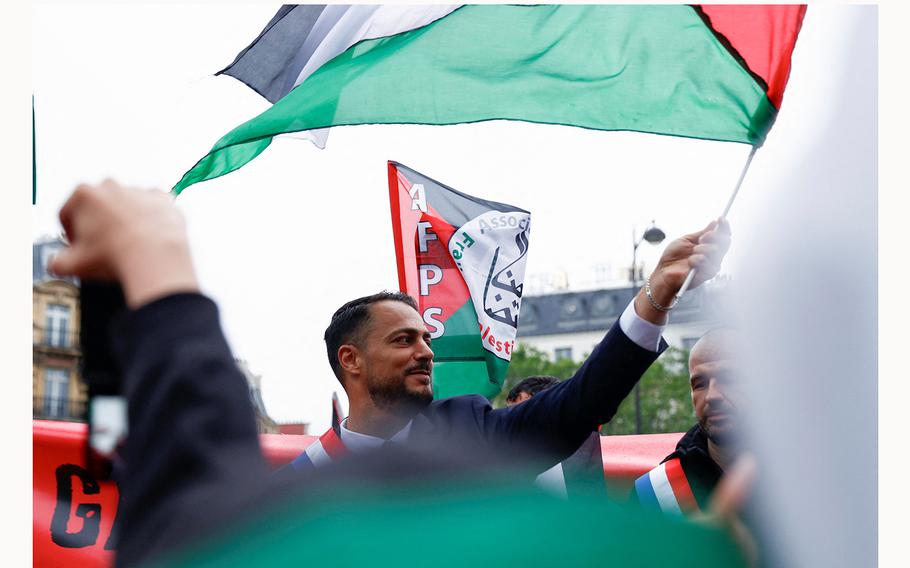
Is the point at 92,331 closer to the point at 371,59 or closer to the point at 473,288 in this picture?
the point at 371,59

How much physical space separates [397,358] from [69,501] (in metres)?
1.97

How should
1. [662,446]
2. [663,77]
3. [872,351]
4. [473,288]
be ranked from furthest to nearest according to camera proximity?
[662,446], [473,288], [663,77], [872,351]

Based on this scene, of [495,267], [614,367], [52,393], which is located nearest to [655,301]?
[614,367]

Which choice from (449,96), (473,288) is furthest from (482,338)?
(449,96)

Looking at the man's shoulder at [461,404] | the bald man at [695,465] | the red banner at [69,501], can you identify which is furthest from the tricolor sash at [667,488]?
the red banner at [69,501]

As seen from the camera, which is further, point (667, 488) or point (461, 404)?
point (667, 488)

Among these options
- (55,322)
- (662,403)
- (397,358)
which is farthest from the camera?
(662,403)

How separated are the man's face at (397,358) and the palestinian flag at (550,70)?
732mm

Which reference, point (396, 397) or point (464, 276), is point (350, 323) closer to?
point (396, 397)

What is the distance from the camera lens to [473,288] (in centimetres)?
504

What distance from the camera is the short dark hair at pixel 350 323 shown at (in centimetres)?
410

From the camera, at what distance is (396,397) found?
12.6ft

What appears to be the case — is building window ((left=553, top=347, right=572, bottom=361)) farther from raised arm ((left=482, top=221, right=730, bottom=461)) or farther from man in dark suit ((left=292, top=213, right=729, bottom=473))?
raised arm ((left=482, top=221, right=730, bottom=461))

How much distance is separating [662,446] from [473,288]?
1629mm
